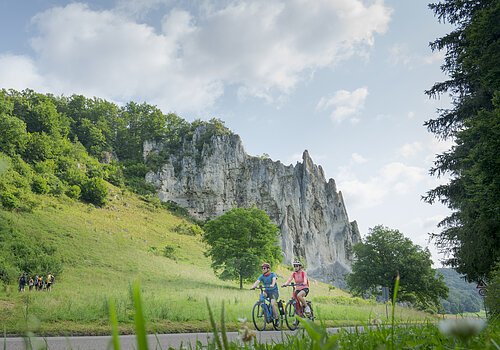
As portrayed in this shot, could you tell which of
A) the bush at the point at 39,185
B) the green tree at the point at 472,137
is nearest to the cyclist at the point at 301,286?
the green tree at the point at 472,137

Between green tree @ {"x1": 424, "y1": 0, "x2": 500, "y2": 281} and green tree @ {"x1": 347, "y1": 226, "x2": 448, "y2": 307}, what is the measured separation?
21.0 m

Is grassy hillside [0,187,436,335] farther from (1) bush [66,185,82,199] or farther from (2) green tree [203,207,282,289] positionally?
(1) bush [66,185,82,199]

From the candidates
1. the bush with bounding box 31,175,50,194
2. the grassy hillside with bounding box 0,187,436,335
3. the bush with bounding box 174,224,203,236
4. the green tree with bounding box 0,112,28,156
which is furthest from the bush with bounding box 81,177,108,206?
the bush with bounding box 174,224,203,236

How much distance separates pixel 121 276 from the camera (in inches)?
1066

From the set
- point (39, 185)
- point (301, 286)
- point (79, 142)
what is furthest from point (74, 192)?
point (301, 286)

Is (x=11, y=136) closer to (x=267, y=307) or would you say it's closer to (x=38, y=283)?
(x=38, y=283)

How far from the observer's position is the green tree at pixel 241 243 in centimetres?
3086

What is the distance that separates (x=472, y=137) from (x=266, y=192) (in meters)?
→ 69.7

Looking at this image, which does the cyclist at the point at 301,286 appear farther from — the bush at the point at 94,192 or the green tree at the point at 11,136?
the green tree at the point at 11,136

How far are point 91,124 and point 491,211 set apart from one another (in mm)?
73695

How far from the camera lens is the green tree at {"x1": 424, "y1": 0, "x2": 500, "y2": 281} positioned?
980cm

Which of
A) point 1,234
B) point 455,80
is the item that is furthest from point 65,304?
point 1,234

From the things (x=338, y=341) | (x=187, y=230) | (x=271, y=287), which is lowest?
(x=271, y=287)

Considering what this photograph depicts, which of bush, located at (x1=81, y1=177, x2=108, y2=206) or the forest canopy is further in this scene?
bush, located at (x1=81, y1=177, x2=108, y2=206)
